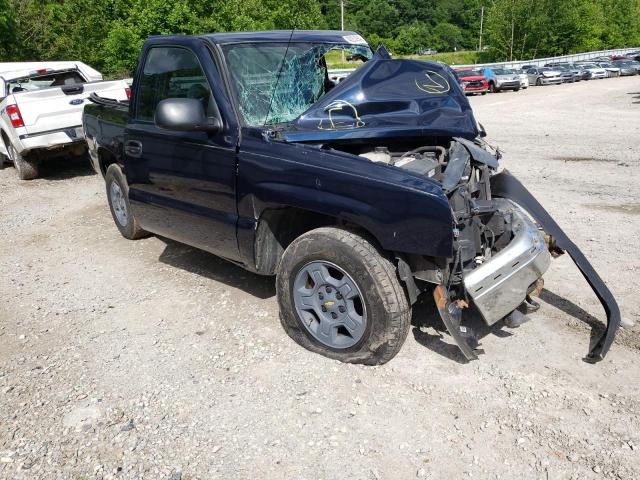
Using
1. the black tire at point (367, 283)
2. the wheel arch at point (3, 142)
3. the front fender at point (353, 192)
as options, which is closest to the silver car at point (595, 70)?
the wheel arch at point (3, 142)

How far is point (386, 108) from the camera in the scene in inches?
160

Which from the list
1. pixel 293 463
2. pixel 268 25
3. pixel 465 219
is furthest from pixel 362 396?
pixel 268 25

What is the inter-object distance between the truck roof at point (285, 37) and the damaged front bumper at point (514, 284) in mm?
2127

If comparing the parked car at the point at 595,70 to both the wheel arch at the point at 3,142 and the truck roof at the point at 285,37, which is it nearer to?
the wheel arch at the point at 3,142

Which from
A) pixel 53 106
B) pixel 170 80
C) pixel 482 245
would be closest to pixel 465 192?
pixel 482 245

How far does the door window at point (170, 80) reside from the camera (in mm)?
4230

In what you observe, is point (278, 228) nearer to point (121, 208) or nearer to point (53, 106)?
point (121, 208)

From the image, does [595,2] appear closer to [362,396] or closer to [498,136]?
[498,136]

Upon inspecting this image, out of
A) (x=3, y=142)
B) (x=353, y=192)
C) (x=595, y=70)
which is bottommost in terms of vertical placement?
(x=595, y=70)

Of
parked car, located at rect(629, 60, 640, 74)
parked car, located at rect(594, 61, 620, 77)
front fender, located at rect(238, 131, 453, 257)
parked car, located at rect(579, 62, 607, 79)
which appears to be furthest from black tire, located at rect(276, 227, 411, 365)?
parked car, located at rect(629, 60, 640, 74)

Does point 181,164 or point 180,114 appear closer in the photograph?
point 180,114

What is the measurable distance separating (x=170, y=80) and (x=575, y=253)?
3.22 metres

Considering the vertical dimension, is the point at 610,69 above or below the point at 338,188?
below

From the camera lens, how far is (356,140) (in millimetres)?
3855
